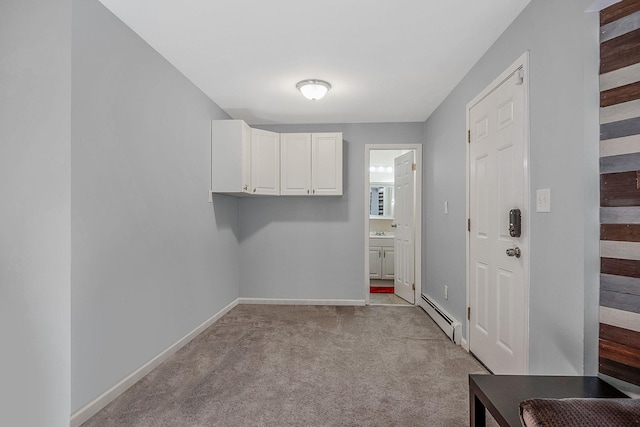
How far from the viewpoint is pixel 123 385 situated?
2127 mm

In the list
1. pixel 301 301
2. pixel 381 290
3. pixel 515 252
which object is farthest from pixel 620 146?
pixel 381 290

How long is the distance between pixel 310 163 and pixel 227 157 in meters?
1.07

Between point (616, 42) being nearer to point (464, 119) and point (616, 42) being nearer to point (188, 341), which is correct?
point (464, 119)

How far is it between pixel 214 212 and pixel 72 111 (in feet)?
6.37

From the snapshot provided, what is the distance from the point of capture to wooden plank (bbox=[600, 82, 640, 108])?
1193 millimetres

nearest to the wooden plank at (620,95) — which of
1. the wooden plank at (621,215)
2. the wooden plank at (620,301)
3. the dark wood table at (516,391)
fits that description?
the wooden plank at (621,215)

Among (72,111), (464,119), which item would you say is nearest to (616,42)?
(464,119)

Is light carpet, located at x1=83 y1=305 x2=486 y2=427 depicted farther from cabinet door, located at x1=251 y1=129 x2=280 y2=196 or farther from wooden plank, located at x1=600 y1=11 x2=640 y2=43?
wooden plank, located at x1=600 y1=11 x2=640 y2=43

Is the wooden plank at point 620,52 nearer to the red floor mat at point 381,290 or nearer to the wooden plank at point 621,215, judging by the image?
the wooden plank at point 621,215

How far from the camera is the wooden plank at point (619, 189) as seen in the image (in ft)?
3.93

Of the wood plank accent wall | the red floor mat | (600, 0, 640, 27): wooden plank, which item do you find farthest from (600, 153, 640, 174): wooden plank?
the red floor mat

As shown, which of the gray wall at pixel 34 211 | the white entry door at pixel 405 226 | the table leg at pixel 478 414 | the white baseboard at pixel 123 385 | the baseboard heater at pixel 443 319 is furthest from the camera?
the white entry door at pixel 405 226

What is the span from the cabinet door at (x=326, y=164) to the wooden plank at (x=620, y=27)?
2903mm

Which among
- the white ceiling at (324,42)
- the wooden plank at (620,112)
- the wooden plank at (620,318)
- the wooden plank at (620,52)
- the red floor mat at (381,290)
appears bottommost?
the red floor mat at (381,290)
